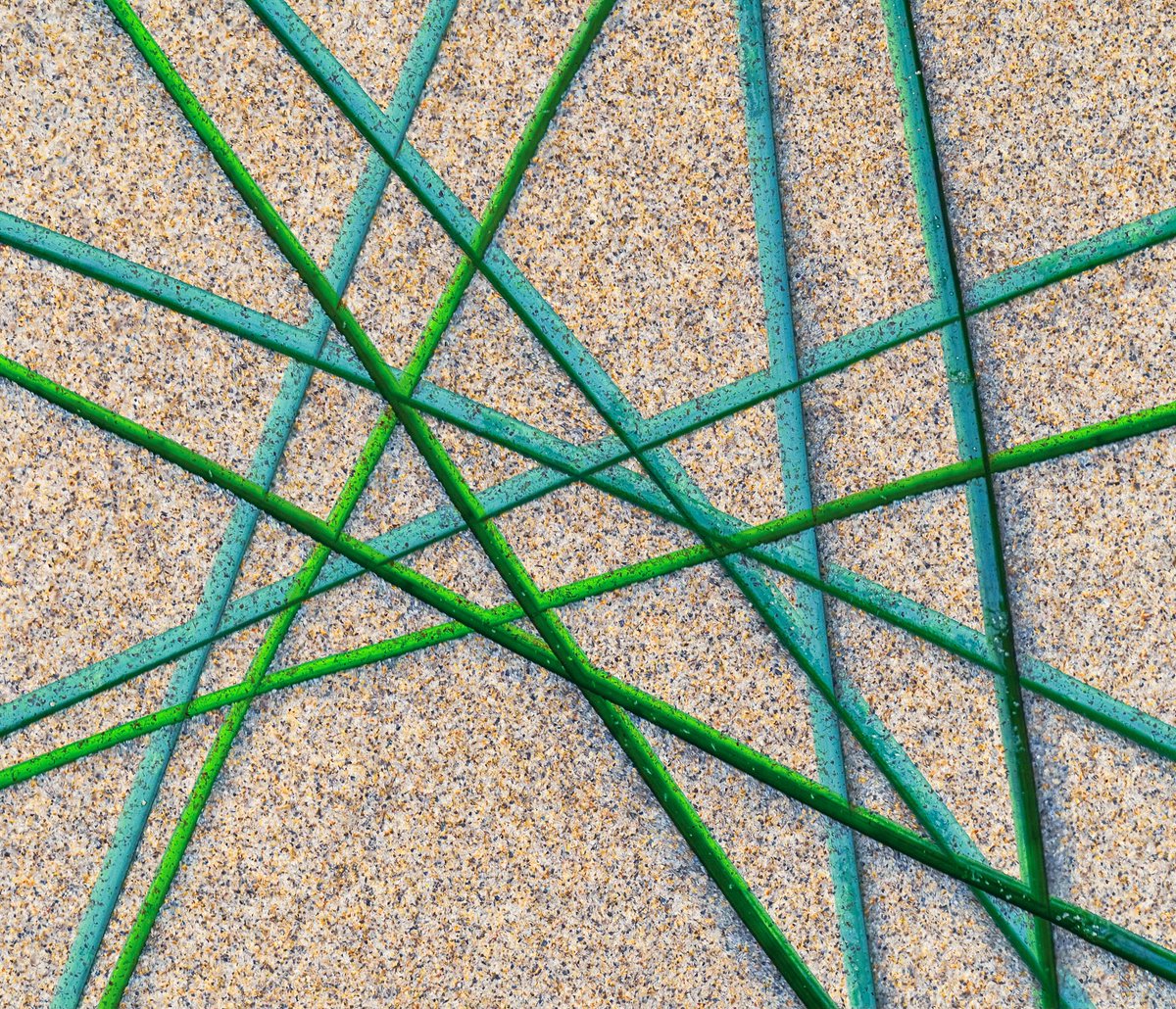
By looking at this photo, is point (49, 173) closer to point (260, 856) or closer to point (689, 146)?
point (689, 146)

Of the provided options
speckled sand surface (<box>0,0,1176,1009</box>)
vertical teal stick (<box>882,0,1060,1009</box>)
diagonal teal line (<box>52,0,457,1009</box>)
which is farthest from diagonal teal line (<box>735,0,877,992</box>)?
diagonal teal line (<box>52,0,457,1009</box>)

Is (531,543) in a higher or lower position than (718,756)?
higher

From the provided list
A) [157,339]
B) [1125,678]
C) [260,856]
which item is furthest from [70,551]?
[1125,678]

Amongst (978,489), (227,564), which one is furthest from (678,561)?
(227,564)

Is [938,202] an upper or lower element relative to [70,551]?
upper

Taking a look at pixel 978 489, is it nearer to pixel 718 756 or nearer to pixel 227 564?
pixel 718 756

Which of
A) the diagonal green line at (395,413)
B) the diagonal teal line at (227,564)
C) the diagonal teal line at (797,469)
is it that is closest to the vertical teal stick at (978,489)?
the diagonal teal line at (797,469)
